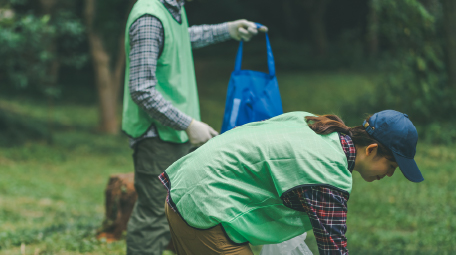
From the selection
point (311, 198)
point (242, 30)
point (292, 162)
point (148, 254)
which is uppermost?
point (242, 30)

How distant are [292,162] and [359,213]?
4.80m

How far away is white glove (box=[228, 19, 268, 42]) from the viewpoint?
3.69 m

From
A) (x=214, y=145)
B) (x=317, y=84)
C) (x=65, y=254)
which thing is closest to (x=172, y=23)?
(x=214, y=145)

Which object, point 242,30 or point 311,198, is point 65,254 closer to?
point 242,30

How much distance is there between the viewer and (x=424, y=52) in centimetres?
964

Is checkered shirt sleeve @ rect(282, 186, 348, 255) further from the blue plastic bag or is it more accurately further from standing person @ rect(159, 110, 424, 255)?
the blue plastic bag

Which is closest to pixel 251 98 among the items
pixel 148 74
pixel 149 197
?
pixel 148 74

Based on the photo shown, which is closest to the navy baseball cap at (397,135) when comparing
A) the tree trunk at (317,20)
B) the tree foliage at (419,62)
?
the tree foliage at (419,62)

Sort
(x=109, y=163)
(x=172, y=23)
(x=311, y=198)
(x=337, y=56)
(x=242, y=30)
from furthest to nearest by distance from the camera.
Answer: (x=337, y=56)
(x=109, y=163)
(x=242, y=30)
(x=172, y=23)
(x=311, y=198)

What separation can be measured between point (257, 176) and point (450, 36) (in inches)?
315

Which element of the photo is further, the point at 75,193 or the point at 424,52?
Answer: the point at 424,52

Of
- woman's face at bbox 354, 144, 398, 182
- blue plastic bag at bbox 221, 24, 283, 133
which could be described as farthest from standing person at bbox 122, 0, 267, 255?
woman's face at bbox 354, 144, 398, 182

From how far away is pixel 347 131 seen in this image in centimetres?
238

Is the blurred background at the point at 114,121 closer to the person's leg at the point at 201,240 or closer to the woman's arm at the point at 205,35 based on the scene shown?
the person's leg at the point at 201,240
